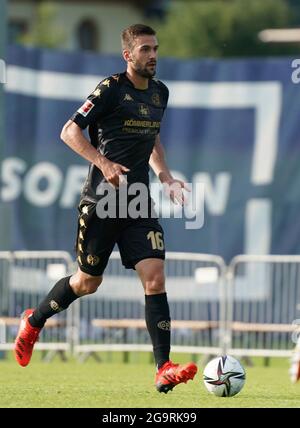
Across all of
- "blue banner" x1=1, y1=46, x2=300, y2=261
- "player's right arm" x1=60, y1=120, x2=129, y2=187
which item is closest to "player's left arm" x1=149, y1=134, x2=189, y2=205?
"player's right arm" x1=60, y1=120, x2=129, y2=187

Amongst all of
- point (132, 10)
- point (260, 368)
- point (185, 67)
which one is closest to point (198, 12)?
point (132, 10)

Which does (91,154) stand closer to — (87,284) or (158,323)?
(87,284)

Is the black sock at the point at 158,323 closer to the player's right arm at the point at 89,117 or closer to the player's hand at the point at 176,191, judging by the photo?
the player's hand at the point at 176,191

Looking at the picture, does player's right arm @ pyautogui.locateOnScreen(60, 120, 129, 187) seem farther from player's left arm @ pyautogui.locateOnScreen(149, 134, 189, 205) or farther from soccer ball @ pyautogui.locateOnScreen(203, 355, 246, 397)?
soccer ball @ pyautogui.locateOnScreen(203, 355, 246, 397)

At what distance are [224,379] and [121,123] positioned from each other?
6.15 ft

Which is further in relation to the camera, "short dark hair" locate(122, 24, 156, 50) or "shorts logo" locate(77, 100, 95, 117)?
"short dark hair" locate(122, 24, 156, 50)

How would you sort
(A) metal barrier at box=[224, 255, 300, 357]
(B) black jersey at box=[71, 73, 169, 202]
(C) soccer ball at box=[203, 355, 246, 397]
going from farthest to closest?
(A) metal barrier at box=[224, 255, 300, 357] → (B) black jersey at box=[71, 73, 169, 202] → (C) soccer ball at box=[203, 355, 246, 397]

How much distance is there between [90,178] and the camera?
9.58 meters

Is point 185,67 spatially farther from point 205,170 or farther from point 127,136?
point 127,136

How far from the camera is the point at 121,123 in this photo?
9.46 m

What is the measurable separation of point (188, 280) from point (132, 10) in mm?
36825

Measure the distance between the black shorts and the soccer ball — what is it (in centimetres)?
84

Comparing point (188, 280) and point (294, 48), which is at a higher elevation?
point (294, 48)

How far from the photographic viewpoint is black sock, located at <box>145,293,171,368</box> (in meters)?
9.25
